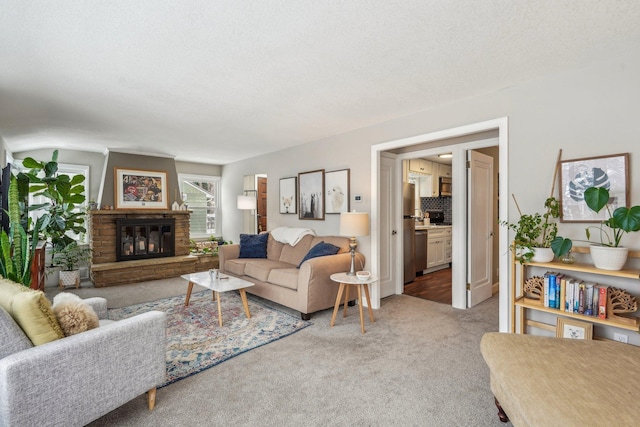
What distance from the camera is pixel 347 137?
4305 mm

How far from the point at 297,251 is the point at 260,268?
70cm

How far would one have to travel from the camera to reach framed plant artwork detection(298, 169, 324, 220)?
4707 mm

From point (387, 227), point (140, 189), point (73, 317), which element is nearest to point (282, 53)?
point (73, 317)

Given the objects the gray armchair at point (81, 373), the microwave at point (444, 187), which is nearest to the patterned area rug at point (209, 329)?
the gray armchair at point (81, 373)

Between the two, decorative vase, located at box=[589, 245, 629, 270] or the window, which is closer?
decorative vase, located at box=[589, 245, 629, 270]

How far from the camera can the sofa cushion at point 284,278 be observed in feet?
11.8

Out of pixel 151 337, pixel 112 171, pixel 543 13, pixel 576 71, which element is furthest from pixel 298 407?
pixel 112 171

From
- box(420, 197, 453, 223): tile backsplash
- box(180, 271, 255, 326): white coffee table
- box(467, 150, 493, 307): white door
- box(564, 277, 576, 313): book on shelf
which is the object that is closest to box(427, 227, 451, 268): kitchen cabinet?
box(420, 197, 453, 223): tile backsplash

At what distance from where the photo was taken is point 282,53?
2.18 m

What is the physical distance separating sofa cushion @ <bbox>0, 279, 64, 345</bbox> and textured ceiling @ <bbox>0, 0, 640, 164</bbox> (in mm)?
1520

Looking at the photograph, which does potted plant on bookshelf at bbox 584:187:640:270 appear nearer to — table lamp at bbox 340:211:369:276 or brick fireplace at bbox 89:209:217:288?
table lamp at bbox 340:211:369:276

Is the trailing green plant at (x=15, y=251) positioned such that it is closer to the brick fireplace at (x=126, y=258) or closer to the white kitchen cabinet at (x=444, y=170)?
the brick fireplace at (x=126, y=258)

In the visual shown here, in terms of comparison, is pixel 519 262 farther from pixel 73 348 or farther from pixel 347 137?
pixel 73 348

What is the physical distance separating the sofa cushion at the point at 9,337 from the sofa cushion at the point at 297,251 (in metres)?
3.28
